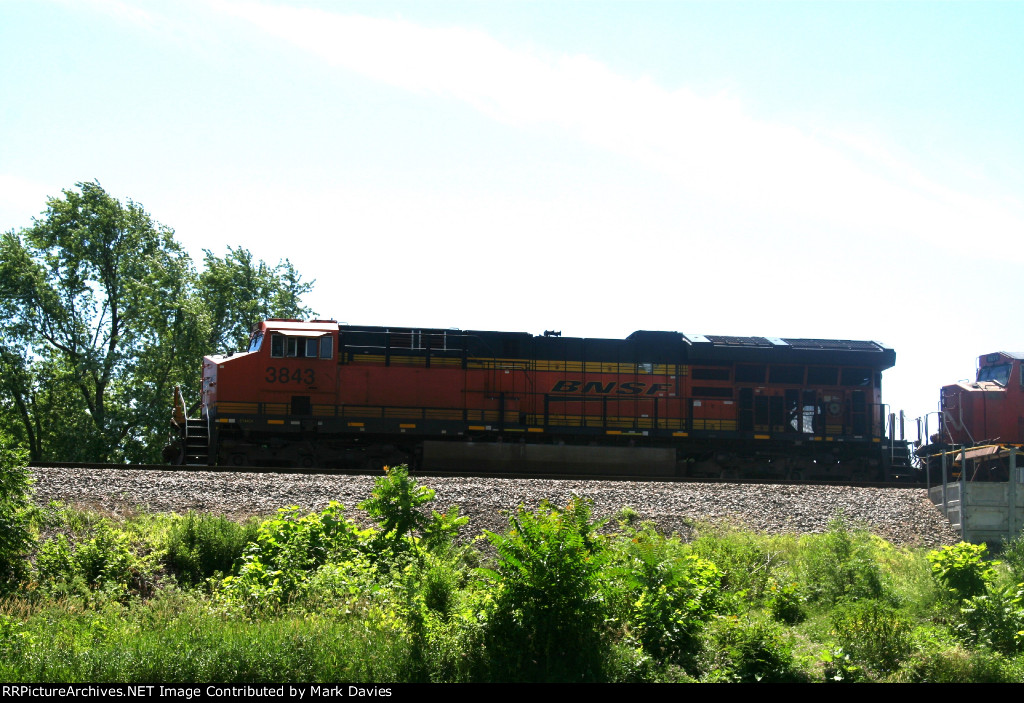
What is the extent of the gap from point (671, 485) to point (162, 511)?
28.8ft

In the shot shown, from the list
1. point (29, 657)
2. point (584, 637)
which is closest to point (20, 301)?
point (29, 657)

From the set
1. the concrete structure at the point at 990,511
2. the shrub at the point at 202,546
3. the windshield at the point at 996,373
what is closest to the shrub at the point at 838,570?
the concrete structure at the point at 990,511

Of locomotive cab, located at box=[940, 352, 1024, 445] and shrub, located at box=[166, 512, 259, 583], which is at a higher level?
locomotive cab, located at box=[940, 352, 1024, 445]

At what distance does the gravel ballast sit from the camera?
13.8m

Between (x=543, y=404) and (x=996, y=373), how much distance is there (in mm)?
11777

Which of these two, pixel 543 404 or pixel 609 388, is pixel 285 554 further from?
pixel 609 388

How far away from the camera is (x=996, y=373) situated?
75.0 ft

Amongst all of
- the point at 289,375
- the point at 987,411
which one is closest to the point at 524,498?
the point at 289,375

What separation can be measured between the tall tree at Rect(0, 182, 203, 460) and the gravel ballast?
52.6 feet

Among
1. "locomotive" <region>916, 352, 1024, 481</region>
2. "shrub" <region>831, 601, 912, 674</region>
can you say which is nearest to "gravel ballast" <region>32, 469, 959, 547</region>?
"shrub" <region>831, 601, 912, 674</region>

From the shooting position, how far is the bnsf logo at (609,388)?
21234 mm

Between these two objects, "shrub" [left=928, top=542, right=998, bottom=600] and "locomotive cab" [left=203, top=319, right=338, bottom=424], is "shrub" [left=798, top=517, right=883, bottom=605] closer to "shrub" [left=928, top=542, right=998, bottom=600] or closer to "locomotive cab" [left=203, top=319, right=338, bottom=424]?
"shrub" [left=928, top=542, right=998, bottom=600]

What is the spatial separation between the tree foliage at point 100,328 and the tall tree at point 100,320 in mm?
35

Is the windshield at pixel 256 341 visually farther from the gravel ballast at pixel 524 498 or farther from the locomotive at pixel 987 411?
the locomotive at pixel 987 411
